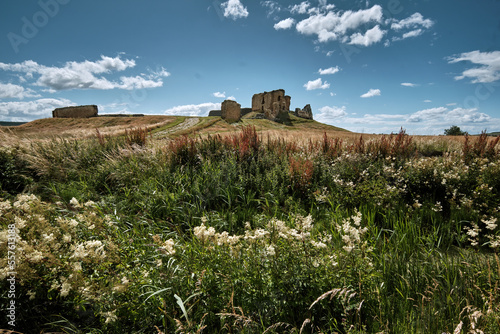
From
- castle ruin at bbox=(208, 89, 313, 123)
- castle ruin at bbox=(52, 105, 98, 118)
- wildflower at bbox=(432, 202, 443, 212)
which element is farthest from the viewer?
castle ruin at bbox=(208, 89, 313, 123)

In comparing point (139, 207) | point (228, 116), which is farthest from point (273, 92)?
point (139, 207)

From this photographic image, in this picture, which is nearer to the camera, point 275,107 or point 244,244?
point 244,244

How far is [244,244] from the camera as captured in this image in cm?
228

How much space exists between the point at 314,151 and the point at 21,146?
8.80 metres

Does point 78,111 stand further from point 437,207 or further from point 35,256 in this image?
point 437,207

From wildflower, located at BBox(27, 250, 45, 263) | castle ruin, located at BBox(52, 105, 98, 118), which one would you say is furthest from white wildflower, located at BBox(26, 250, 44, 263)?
castle ruin, located at BBox(52, 105, 98, 118)

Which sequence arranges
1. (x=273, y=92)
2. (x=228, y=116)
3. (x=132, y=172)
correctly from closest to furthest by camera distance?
1. (x=132, y=172)
2. (x=228, y=116)
3. (x=273, y=92)

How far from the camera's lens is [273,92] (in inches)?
2317

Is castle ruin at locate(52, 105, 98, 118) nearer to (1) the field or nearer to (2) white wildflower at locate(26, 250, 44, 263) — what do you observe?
(1) the field

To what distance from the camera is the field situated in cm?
174

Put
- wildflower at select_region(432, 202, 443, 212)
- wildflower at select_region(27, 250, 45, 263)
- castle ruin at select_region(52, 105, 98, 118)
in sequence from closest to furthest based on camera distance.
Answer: wildflower at select_region(27, 250, 45, 263)
wildflower at select_region(432, 202, 443, 212)
castle ruin at select_region(52, 105, 98, 118)

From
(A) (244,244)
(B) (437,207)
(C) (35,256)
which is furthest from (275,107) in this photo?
(C) (35,256)

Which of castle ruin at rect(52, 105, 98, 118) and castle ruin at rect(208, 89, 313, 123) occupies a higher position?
castle ruin at rect(208, 89, 313, 123)

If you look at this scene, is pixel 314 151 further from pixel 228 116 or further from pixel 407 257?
pixel 228 116
